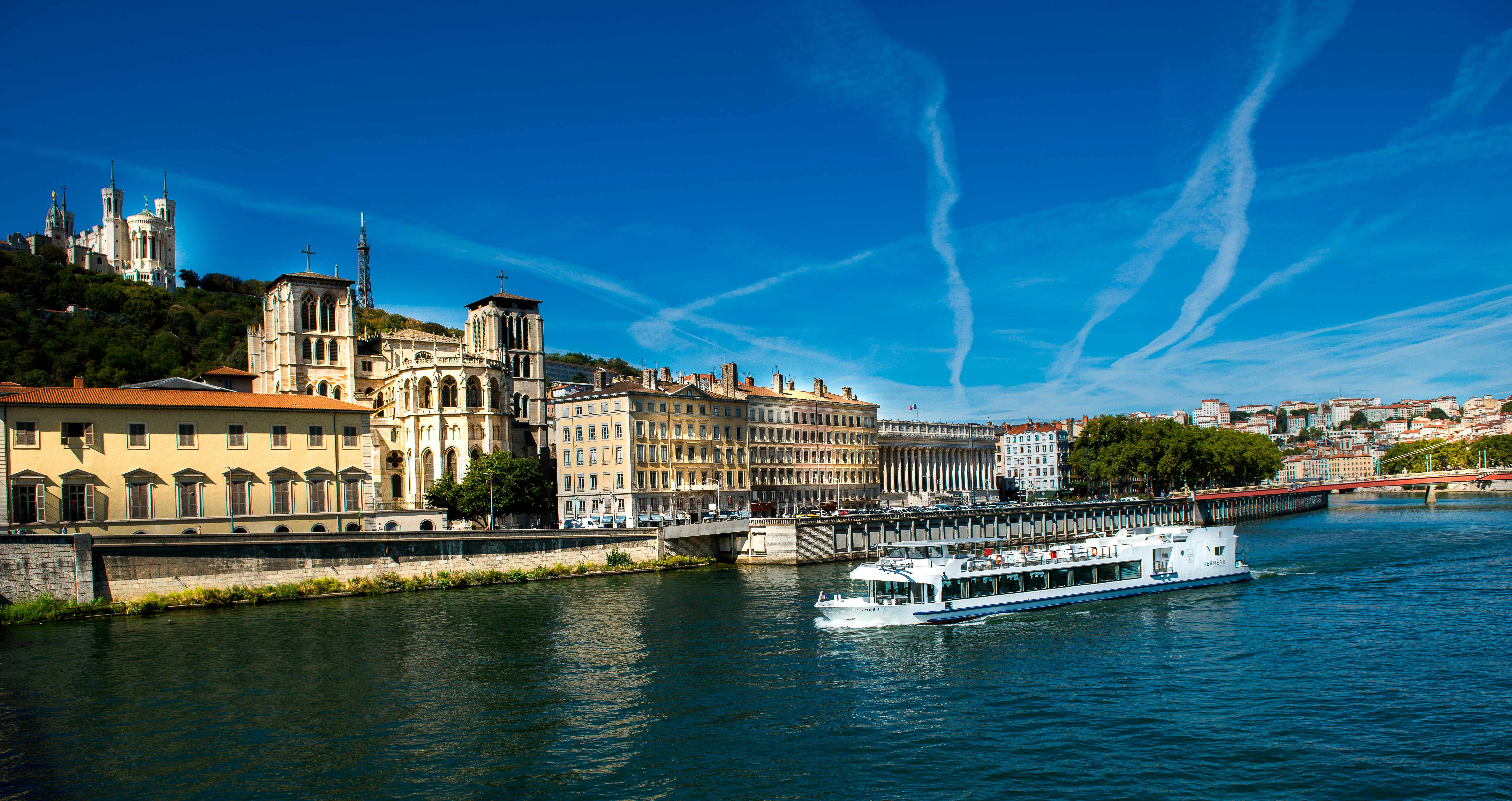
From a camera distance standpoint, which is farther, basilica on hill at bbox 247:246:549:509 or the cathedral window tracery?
the cathedral window tracery

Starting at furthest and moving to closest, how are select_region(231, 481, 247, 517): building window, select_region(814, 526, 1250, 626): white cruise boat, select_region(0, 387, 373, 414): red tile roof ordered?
select_region(231, 481, 247, 517): building window < select_region(0, 387, 373, 414): red tile roof < select_region(814, 526, 1250, 626): white cruise boat

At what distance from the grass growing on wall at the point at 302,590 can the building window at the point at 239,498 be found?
8.03m

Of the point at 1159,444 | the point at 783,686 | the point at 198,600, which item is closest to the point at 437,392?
the point at 198,600

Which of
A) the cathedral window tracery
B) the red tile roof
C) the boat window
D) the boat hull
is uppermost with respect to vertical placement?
the cathedral window tracery

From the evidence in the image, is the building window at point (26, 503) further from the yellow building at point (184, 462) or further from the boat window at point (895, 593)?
the boat window at point (895, 593)

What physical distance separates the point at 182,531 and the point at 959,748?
4862 centimetres

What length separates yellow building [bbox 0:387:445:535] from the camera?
52.3 metres

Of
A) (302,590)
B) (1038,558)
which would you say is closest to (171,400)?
(302,590)

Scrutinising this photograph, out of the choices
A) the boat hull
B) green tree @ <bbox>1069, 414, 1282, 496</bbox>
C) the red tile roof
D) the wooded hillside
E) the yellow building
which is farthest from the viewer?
green tree @ <bbox>1069, 414, 1282, 496</bbox>

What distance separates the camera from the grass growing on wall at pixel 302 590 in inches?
1791

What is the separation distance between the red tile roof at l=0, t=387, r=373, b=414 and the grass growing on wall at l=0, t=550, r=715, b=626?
12142mm

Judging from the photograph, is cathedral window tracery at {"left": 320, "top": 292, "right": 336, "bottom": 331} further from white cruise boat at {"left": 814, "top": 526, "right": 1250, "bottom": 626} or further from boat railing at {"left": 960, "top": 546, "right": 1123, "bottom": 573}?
boat railing at {"left": 960, "top": 546, "right": 1123, "bottom": 573}

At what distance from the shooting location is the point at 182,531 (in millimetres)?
55750

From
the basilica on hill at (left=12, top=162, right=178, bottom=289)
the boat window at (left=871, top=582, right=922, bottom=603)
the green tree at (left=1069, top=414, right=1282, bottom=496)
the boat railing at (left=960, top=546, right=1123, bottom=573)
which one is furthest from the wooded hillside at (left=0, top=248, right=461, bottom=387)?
the boat railing at (left=960, top=546, right=1123, bottom=573)
